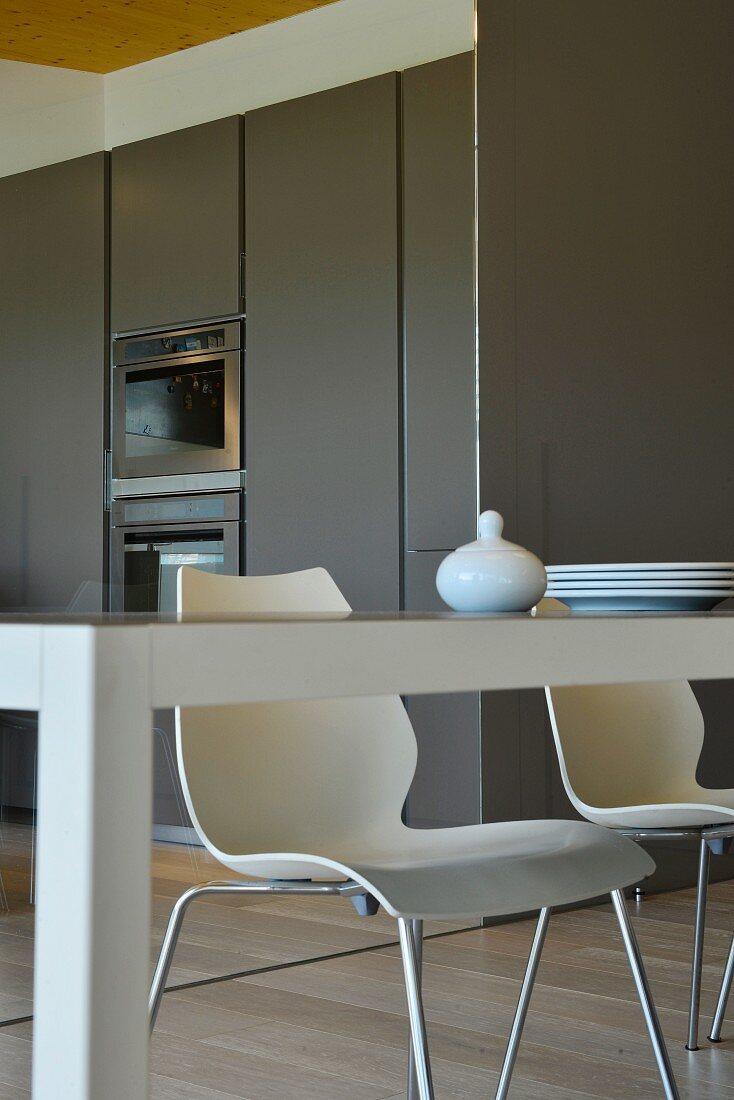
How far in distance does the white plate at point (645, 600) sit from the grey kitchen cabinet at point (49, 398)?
3.08 feet

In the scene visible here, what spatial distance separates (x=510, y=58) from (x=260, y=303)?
1100 millimetres

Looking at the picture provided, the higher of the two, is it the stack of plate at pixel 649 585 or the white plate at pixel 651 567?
the white plate at pixel 651 567

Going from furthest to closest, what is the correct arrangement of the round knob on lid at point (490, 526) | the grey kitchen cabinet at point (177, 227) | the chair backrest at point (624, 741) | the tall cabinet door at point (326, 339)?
1. the tall cabinet door at point (326, 339)
2. the grey kitchen cabinet at point (177, 227)
3. the chair backrest at point (624, 741)
4. the round knob on lid at point (490, 526)

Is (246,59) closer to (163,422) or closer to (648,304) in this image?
(163,422)

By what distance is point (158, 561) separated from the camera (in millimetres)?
2633

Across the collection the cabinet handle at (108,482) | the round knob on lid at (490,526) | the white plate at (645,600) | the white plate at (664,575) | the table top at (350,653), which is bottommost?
the table top at (350,653)

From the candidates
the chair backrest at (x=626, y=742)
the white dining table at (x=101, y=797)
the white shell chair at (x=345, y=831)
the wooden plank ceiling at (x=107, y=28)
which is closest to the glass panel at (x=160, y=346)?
the wooden plank ceiling at (x=107, y=28)

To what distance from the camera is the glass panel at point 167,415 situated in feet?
8.76

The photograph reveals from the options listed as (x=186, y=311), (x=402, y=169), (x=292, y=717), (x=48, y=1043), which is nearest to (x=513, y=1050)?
(x=292, y=717)

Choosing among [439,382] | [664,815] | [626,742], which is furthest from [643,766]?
[439,382]

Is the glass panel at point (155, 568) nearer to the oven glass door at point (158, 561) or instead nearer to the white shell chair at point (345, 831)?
the oven glass door at point (158, 561)

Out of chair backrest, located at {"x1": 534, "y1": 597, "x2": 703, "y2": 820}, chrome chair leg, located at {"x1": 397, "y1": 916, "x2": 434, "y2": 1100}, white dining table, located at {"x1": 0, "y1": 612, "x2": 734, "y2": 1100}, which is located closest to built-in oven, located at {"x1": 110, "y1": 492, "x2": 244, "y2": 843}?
chair backrest, located at {"x1": 534, "y1": 597, "x2": 703, "y2": 820}

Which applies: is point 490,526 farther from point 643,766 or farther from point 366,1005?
point 366,1005

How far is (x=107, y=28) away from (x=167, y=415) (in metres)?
0.73
